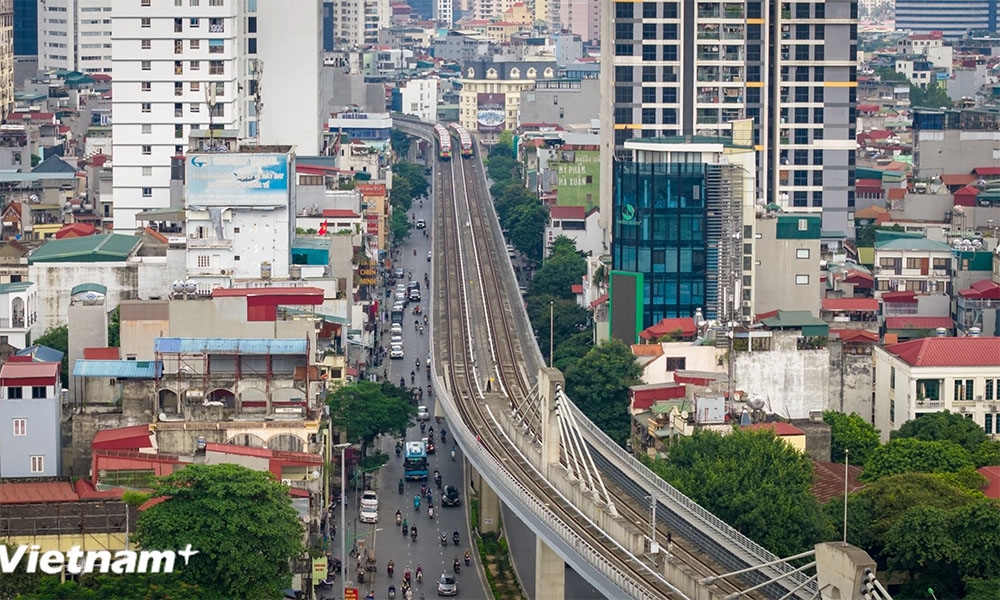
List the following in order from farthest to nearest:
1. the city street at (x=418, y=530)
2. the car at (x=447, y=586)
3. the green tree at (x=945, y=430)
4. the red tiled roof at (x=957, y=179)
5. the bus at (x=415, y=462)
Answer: the red tiled roof at (x=957, y=179) → the bus at (x=415, y=462) → the green tree at (x=945, y=430) → the city street at (x=418, y=530) → the car at (x=447, y=586)

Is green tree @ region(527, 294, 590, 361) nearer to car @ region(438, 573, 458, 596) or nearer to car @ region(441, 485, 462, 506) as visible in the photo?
car @ region(441, 485, 462, 506)

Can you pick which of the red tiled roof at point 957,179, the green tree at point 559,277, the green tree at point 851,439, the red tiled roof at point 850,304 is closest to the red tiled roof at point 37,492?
the green tree at point 851,439

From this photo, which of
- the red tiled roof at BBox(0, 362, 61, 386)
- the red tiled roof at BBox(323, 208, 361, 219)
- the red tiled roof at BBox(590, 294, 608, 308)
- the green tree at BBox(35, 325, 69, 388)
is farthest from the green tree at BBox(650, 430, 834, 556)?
the red tiled roof at BBox(323, 208, 361, 219)

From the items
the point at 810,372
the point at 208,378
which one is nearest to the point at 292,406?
the point at 208,378

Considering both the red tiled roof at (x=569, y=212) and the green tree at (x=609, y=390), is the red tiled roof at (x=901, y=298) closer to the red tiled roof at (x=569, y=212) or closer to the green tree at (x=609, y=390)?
the green tree at (x=609, y=390)

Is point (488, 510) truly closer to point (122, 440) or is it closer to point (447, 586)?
point (447, 586)

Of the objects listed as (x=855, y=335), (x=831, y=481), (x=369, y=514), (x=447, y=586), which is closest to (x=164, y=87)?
(x=855, y=335)
